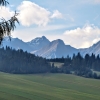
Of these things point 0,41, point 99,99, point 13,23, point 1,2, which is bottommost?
point 99,99

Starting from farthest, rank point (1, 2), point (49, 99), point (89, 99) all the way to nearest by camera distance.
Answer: point (89, 99) → point (49, 99) → point (1, 2)

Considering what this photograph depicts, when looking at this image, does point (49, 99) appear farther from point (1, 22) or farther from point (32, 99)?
point (1, 22)

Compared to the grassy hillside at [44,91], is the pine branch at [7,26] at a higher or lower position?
higher

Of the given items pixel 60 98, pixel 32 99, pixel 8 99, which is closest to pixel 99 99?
pixel 60 98

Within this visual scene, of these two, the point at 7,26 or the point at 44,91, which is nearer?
the point at 7,26

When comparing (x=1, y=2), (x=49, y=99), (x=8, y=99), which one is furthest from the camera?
(x=49, y=99)

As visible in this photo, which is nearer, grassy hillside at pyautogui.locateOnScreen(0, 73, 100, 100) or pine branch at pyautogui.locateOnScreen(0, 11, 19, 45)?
pine branch at pyautogui.locateOnScreen(0, 11, 19, 45)

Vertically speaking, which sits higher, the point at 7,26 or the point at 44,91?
the point at 7,26

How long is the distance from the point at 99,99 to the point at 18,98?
28116 millimetres

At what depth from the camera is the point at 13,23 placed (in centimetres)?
1434

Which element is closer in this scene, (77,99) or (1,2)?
(1,2)

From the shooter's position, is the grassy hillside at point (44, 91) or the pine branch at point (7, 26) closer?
the pine branch at point (7, 26)

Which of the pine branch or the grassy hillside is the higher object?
the pine branch

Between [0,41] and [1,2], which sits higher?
[1,2]
